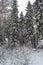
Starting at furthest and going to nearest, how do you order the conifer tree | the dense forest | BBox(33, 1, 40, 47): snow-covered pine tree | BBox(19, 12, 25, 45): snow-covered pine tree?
BBox(19, 12, 25, 45): snow-covered pine tree → BBox(33, 1, 40, 47): snow-covered pine tree → the dense forest → the conifer tree

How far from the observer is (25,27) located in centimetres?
2916

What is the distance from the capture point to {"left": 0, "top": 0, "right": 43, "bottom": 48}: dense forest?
92.3 ft

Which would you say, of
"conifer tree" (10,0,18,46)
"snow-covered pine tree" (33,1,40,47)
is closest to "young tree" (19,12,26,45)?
"conifer tree" (10,0,18,46)

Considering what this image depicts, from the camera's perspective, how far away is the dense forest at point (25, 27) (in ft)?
92.3

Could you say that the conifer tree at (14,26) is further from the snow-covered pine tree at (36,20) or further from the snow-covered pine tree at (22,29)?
the snow-covered pine tree at (36,20)

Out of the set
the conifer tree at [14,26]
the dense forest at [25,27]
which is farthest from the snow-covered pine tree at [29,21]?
the conifer tree at [14,26]

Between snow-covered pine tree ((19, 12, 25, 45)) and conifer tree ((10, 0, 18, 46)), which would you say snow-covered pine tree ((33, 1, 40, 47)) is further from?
conifer tree ((10, 0, 18, 46))

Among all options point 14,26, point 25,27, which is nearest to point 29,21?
point 25,27

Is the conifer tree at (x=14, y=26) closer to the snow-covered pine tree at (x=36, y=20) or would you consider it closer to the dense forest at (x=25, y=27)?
the dense forest at (x=25, y=27)

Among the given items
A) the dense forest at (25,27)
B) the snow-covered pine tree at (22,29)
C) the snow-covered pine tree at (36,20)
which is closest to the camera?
the dense forest at (25,27)

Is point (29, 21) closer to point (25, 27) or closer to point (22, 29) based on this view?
point (25, 27)

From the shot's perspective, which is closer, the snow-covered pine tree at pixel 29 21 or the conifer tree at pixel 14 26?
the conifer tree at pixel 14 26

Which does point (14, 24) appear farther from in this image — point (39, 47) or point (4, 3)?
point (4, 3)

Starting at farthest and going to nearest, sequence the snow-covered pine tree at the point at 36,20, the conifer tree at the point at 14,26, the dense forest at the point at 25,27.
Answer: the snow-covered pine tree at the point at 36,20
the dense forest at the point at 25,27
the conifer tree at the point at 14,26
